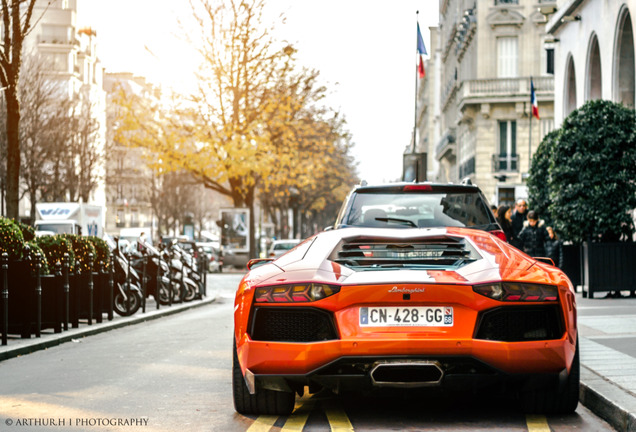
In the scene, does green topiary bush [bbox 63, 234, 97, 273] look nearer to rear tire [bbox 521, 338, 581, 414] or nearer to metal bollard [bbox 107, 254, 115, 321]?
metal bollard [bbox 107, 254, 115, 321]

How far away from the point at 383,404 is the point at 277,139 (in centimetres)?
3372

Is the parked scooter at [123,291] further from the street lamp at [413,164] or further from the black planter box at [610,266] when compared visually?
the street lamp at [413,164]

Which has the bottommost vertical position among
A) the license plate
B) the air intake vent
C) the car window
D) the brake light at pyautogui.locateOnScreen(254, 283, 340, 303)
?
the car window

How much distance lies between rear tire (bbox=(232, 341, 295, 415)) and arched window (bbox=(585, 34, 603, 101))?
23.5 metres

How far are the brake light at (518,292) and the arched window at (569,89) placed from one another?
86.6 feet

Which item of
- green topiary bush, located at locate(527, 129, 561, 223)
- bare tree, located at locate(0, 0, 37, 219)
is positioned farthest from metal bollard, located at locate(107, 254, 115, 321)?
green topiary bush, located at locate(527, 129, 561, 223)

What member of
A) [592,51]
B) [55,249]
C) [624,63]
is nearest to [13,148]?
[55,249]

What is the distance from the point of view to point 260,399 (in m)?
6.63

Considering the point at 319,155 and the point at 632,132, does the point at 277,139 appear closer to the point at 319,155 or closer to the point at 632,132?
the point at 319,155

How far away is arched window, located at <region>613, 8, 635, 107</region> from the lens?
24.7 m

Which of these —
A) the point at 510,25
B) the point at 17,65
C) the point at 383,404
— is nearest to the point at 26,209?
the point at 510,25

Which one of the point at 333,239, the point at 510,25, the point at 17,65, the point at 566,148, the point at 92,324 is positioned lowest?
the point at 92,324

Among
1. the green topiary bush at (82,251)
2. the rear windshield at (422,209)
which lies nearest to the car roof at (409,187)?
the rear windshield at (422,209)

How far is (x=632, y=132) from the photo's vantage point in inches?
736
